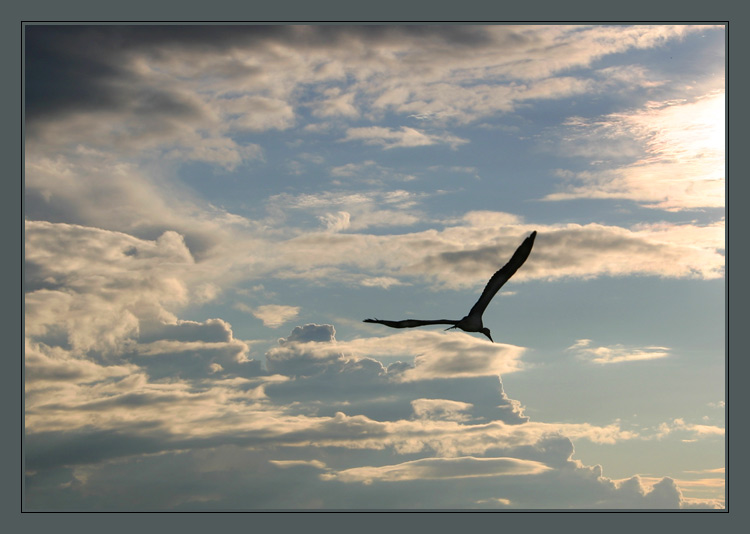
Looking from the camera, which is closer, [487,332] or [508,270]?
[508,270]

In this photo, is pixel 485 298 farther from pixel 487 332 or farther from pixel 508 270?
pixel 487 332

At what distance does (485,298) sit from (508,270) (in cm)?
297

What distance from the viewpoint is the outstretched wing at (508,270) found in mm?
62281

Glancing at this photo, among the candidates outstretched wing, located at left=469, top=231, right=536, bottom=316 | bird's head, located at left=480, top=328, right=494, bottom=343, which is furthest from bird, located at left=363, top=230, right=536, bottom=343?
bird's head, located at left=480, top=328, right=494, bottom=343

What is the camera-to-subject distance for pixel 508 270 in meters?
62.8

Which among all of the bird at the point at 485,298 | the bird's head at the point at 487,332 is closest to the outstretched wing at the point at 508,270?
the bird at the point at 485,298

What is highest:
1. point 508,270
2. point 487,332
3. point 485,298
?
point 508,270

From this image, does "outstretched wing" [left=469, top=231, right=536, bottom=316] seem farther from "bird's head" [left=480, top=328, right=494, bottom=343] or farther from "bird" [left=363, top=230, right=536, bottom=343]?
"bird's head" [left=480, top=328, right=494, bottom=343]

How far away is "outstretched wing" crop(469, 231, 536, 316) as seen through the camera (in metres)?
62.3

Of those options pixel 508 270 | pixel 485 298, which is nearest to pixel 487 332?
pixel 485 298

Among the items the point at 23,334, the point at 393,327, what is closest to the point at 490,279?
the point at 393,327
